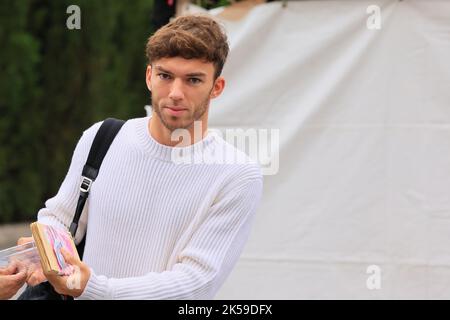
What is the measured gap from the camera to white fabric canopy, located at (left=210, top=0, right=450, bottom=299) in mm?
3758

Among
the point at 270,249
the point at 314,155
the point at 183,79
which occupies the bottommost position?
the point at 270,249

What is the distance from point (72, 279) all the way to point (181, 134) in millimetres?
523

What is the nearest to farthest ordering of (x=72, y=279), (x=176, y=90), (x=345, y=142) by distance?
(x=72, y=279) < (x=176, y=90) < (x=345, y=142)

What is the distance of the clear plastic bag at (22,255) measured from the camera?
245cm

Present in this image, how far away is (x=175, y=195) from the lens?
244 cm

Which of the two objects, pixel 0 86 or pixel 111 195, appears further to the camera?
pixel 0 86

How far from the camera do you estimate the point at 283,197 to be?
4004 millimetres

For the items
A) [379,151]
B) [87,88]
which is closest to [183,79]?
[379,151]

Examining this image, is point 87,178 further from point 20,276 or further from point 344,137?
point 344,137

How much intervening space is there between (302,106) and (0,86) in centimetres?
487

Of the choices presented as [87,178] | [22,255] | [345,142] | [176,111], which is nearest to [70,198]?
[87,178]

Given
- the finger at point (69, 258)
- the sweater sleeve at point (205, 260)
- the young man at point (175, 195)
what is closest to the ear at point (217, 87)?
the young man at point (175, 195)

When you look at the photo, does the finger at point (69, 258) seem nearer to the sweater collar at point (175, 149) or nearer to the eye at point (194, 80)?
the sweater collar at point (175, 149)
